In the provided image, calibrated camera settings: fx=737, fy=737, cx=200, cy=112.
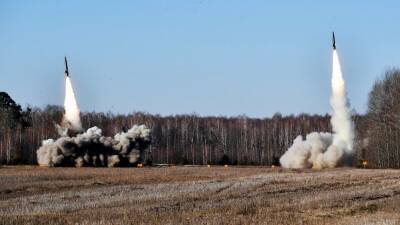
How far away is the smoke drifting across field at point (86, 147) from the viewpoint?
82312 mm

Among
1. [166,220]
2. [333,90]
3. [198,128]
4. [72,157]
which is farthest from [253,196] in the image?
[198,128]

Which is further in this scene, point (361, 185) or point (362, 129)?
point (362, 129)

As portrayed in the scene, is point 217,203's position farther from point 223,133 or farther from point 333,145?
point 223,133

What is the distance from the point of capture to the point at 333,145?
2928 inches

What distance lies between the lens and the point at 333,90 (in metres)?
65.8

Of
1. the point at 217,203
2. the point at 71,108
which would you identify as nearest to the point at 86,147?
the point at 71,108

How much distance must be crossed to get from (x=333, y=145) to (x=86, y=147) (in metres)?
28.3

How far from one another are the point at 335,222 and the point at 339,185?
66.6 feet

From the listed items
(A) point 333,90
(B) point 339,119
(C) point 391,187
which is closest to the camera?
(C) point 391,187

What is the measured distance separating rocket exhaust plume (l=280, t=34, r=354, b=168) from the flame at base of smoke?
18.3 m

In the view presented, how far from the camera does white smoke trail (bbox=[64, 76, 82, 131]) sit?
7441 centimetres

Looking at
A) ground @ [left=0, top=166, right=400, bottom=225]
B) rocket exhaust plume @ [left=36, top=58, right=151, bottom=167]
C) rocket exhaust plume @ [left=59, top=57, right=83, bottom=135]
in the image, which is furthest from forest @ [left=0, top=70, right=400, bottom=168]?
ground @ [left=0, top=166, right=400, bottom=225]

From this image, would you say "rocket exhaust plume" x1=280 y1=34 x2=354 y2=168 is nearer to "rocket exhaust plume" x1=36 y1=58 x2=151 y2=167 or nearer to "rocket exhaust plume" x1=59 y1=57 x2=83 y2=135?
"rocket exhaust plume" x1=36 y1=58 x2=151 y2=167

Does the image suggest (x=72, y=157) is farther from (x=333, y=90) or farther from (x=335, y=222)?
(x=335, y=222)
